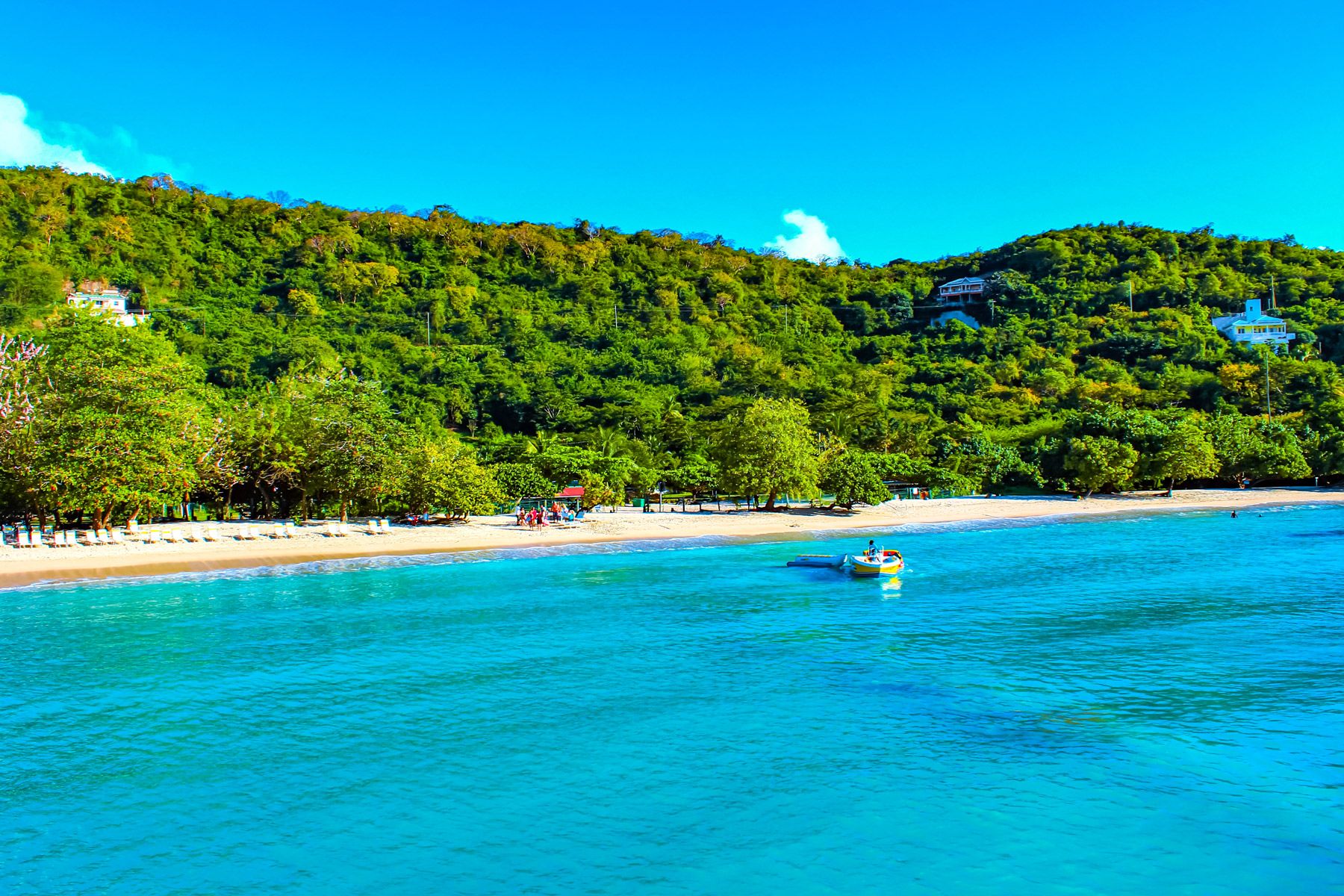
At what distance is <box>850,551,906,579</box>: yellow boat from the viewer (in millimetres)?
26625

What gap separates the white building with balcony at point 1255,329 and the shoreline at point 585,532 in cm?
3802

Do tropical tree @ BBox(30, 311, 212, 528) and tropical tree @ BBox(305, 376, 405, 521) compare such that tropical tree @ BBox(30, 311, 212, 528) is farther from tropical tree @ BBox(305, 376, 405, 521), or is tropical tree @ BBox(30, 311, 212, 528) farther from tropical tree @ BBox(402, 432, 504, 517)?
tropical tree @ BBox(402, 432, 504, 517)

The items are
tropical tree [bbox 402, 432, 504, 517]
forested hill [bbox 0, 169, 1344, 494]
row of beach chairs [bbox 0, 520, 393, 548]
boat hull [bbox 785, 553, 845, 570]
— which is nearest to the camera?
boat hull [bbox 785, 553, 845, 570]

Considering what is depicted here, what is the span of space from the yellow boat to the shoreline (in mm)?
10719

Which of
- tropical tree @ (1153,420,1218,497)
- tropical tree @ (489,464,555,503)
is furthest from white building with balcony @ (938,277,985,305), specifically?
tropical tree @ (489,464,555,503)

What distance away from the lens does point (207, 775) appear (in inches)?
449

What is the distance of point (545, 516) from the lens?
3978 cm

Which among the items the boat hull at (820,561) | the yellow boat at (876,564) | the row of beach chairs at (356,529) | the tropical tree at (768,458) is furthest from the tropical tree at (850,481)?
the row of beach chairs at (356,529)

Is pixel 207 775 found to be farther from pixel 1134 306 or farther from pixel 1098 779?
pixel 1134 306

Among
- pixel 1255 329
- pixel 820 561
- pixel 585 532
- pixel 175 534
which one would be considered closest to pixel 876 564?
pixel 820 561

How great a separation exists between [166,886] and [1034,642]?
50.3ft

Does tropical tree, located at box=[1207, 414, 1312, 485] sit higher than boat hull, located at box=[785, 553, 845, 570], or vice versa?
tropical tree, located at box=[1207, 414, 1312, 485]

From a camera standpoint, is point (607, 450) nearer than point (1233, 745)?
No

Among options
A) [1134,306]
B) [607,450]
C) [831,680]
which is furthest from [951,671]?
[1134,306]
